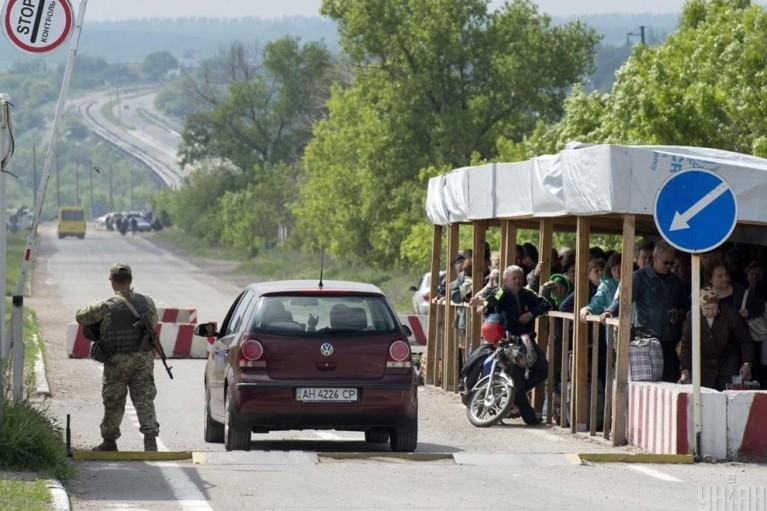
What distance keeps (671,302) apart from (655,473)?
332 centimetres

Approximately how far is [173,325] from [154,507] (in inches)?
758

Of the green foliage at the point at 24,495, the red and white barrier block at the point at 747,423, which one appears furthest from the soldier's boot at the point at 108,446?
the red and white barrier block at the point at 747,423

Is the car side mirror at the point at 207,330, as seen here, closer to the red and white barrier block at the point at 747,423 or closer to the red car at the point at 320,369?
the red car at the point at 320,369

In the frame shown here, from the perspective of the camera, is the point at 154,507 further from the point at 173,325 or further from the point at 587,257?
→ the point at 173,325

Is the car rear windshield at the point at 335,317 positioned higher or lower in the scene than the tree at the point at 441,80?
lower

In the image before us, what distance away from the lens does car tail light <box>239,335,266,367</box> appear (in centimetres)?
1535

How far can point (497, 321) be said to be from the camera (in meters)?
18.9

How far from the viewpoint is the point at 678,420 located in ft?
50.2

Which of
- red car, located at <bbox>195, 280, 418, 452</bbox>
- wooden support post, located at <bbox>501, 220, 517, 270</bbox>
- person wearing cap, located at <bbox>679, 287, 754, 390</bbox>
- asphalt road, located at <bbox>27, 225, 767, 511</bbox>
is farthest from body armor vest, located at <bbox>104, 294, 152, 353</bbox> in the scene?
wooden support post, located at <bbox>501, 220, 517, 270</bbox>

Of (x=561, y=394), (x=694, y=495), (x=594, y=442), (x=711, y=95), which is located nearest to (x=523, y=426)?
(x=561, y=394)

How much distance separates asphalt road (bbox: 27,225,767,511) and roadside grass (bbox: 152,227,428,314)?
27.0 meters

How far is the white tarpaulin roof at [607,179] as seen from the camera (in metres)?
16.1

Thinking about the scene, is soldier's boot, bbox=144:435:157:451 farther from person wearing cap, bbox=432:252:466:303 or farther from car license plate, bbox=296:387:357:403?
person wearing cap, bbox=432:252:466:303

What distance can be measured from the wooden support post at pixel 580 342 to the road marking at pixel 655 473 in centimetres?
358
